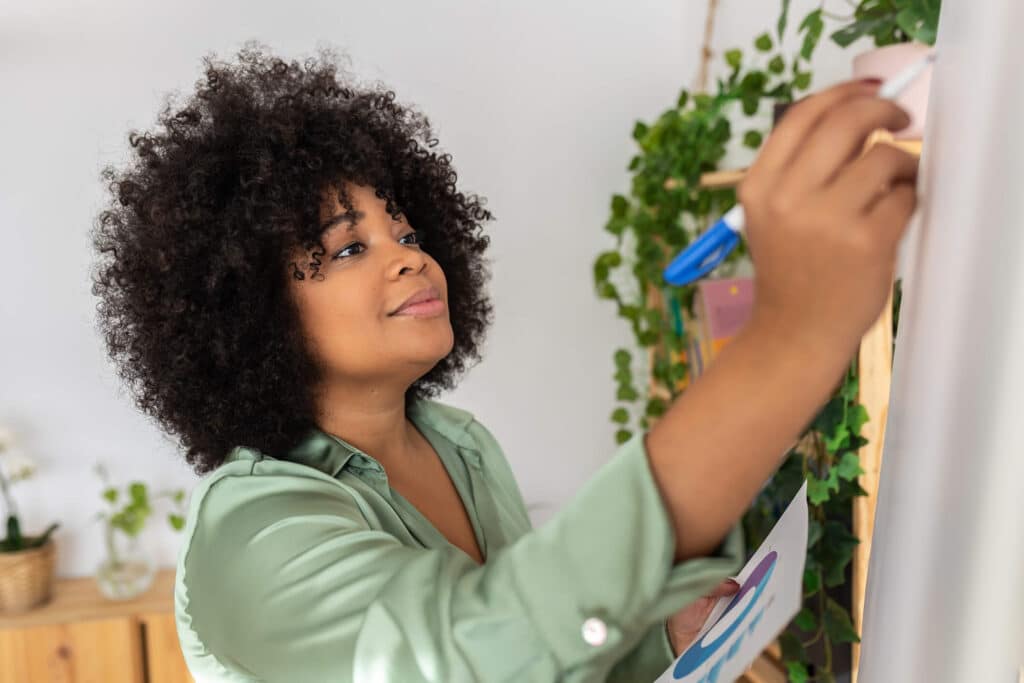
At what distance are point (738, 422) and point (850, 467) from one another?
1.06 metres

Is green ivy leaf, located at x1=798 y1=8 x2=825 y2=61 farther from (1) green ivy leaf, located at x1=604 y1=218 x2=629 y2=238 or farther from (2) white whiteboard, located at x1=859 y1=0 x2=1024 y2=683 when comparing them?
(2) white whiteboard, located at x1=859 y1=0 x2=1024 y2=683

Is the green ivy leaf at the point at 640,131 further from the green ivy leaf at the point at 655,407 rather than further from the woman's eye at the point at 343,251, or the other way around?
the woman's eye at the point at 343,251

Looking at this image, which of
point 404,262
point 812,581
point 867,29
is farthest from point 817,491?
point 404,262

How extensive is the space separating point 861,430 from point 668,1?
1.41m

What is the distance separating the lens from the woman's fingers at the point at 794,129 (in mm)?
327

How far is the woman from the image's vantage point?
32 cm

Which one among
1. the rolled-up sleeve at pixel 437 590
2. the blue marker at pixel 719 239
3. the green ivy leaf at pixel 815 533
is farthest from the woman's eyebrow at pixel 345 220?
Answer: the green ivy leaf at pixel 815 533

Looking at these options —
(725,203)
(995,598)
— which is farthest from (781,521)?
(725,203)

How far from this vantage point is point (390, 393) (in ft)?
2.38

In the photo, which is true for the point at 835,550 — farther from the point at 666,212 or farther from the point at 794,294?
the point at 794,294

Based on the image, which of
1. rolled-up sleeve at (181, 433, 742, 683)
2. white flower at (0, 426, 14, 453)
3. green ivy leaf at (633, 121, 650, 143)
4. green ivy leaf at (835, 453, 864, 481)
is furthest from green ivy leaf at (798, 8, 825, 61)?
white flower at (0, 426, 14, 453)

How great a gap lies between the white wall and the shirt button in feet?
5.42

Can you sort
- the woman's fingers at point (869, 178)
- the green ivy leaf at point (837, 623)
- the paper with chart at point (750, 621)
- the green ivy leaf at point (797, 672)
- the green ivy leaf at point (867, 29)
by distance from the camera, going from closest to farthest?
→ the woman's fingers at point (869, 178), the paper with chart at point (750, 621), the green ivy leaf at point (867, 29), the green ivy leaf at point (837, 623), the green ivy leaf at point (797, 672)

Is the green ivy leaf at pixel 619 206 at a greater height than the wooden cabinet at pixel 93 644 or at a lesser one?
greater
